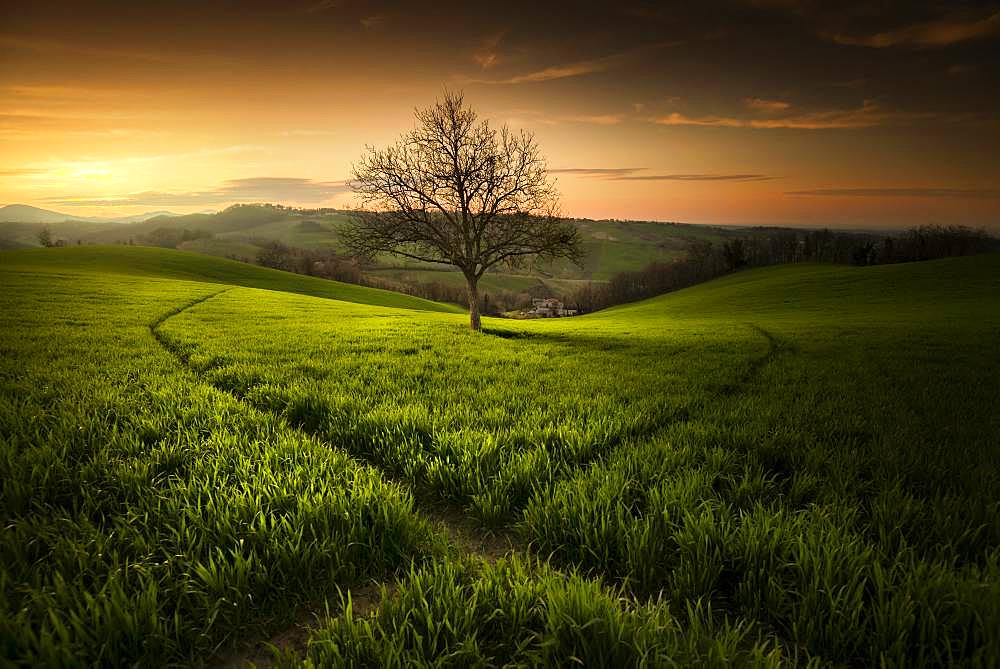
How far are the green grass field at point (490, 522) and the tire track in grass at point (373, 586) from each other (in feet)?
0.08

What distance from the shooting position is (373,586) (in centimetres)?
245

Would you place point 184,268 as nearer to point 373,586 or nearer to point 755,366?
point 755,366

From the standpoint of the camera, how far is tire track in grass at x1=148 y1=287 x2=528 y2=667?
198 centimetres

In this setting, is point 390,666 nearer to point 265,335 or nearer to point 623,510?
point 623,510

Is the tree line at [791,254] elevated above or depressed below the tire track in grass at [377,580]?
above

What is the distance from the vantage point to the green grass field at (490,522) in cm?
190

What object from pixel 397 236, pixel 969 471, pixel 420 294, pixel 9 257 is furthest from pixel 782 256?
pixel 9 257

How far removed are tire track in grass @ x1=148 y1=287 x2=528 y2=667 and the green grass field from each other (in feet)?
0.08

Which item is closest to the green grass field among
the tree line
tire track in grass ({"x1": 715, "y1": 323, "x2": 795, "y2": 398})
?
tire track in grass ({"x1": 715, "y1": 323, "x2": 795, "y2": 398})

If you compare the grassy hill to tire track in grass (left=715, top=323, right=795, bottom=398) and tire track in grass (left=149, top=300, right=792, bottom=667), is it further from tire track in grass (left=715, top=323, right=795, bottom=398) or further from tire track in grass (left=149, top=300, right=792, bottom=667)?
tire track in grass (left=149, top=300, right=792, bottom=667)

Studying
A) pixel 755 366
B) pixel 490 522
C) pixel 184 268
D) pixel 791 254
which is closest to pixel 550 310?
pixel 791 254

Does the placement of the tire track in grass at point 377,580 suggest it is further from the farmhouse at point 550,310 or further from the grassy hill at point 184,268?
the farmhouse at point 550,310

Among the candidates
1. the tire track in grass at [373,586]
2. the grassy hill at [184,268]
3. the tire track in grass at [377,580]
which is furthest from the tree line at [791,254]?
the tire track in grass at [373,586]

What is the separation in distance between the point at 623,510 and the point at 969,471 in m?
3.41
